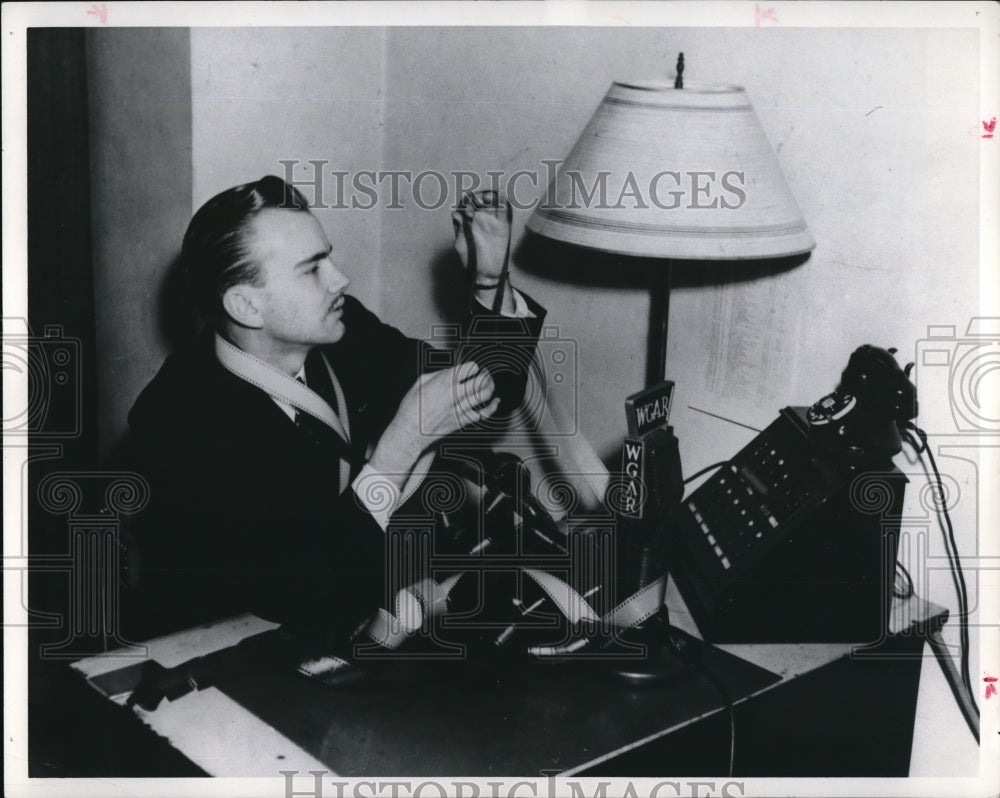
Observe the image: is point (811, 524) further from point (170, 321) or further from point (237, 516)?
point (170, 321)

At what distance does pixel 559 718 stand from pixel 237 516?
16.7 inches

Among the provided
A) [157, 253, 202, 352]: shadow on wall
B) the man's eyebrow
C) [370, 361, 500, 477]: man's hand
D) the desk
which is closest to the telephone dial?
the desk

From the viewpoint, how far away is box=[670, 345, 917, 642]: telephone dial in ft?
3.43

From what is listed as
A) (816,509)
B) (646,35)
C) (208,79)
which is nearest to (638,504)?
(816,509)

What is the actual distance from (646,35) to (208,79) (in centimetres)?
54

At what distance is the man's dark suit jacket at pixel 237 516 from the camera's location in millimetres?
1098

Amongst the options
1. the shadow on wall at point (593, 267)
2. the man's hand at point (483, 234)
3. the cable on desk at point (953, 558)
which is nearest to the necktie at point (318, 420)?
the man's hand at point (483, 234)

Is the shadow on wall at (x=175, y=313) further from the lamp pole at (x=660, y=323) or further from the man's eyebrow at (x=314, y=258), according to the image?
the lamp pole at (x=660, y=323)

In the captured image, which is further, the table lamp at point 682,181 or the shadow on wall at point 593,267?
the shadow on wall at point 593,267

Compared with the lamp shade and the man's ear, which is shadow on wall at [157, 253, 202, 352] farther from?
the lamp shade

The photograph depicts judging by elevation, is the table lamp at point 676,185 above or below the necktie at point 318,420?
above

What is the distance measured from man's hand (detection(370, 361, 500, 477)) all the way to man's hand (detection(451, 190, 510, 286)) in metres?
0.12

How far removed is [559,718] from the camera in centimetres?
100

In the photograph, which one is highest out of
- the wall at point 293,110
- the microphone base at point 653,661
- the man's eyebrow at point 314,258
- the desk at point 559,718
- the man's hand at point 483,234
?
the wall at point 293,110
